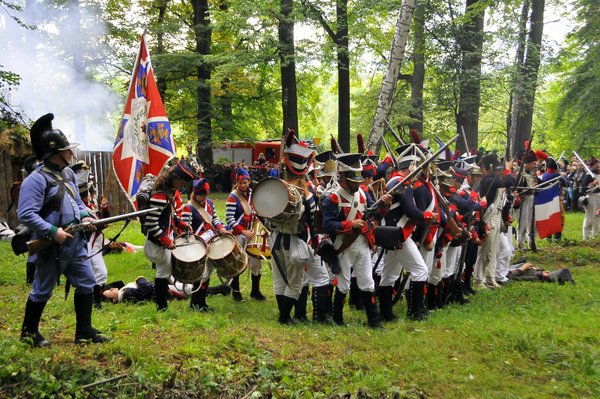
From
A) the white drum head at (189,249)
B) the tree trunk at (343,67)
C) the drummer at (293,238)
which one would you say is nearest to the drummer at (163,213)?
the white drum head at (189,249)

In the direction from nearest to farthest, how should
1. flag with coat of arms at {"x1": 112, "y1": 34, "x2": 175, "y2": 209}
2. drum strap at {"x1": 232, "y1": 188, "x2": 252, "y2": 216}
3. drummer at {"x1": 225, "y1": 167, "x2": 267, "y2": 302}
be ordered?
flag with coat of arms at {"x1": 112, "y1": 34, "x2": 175, "y2": 209} < drummer at {"x1": 225, "y1": 167, "x2": 267, "y2": 302} < drum strap at {"x1": 232, "y1": 188, "x2": 252, "y2": 216}

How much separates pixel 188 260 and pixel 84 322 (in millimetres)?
2070

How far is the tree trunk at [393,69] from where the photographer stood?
1124 centimetres

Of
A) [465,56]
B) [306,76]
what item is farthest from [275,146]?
[465,56]

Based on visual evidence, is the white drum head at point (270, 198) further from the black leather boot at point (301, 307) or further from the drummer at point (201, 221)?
the black leather boot at point (301, 307)

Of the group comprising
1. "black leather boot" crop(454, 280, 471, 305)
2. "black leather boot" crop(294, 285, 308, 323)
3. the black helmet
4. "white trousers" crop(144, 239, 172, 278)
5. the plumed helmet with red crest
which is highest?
the black helmet

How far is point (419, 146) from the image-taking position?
29.1 ft

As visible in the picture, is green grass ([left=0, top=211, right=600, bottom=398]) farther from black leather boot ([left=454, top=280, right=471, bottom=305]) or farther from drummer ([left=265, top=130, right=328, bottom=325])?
black leather boot ([left=454, top=280, right=471, bottom=305])

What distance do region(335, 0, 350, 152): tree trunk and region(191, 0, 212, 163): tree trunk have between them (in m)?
6.53

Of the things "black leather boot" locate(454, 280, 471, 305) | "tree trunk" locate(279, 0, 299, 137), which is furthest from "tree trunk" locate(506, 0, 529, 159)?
"black leather boot" locate(454, 280, 471, 305)

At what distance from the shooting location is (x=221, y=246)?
8664mm

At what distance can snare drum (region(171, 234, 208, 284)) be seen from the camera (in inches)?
320

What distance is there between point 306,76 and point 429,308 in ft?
76.8

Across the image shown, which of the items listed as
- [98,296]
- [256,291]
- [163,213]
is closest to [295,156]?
[163,213]
